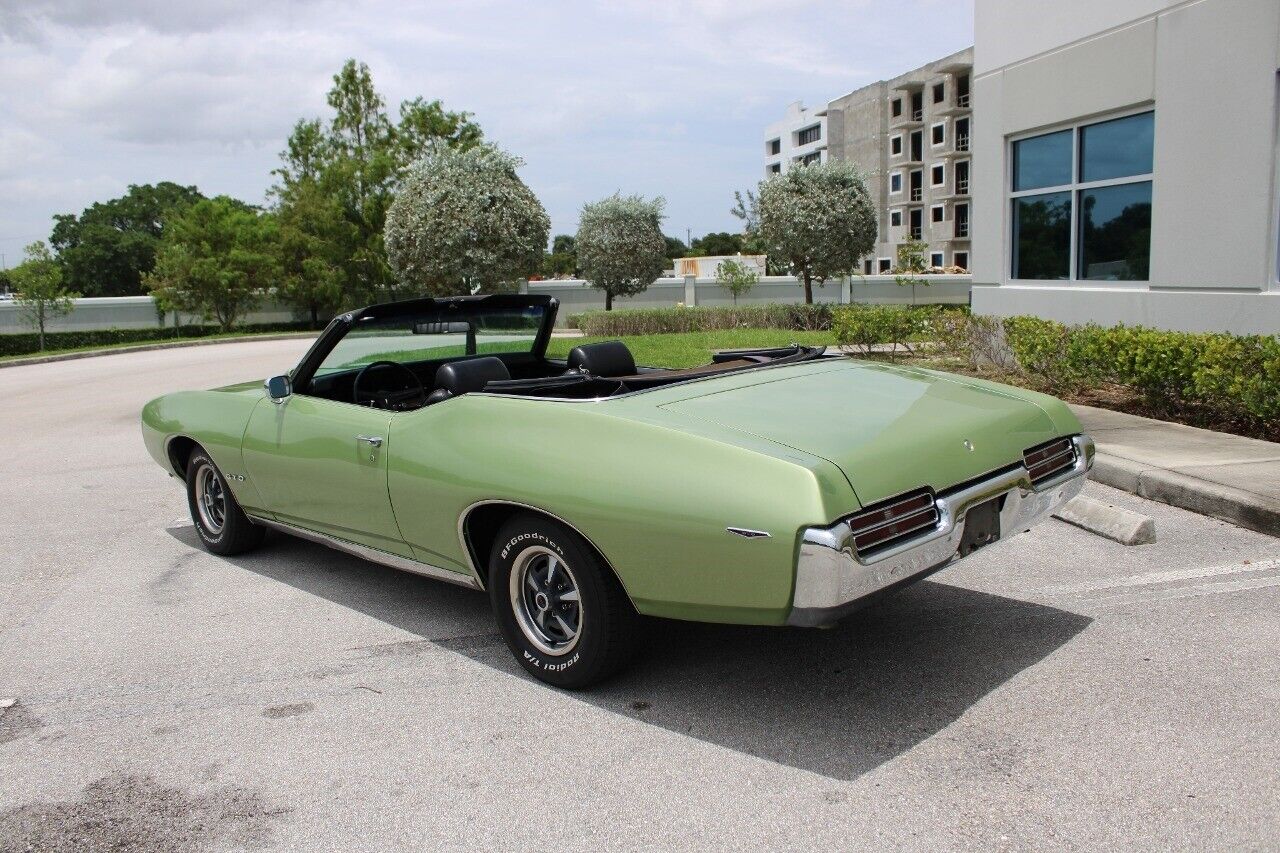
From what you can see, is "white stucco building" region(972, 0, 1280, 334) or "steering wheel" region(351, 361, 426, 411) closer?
"steering wheel" region(351, 361, 426, 411)

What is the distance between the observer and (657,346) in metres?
20.4

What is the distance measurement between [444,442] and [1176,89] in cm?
920

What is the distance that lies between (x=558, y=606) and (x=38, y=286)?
36542 millimetres

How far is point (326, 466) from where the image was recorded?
4695 mm

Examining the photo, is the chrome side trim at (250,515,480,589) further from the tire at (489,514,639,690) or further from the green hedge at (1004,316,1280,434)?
the green hedge at (1004,316,1280,434)

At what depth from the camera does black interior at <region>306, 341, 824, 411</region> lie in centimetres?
434

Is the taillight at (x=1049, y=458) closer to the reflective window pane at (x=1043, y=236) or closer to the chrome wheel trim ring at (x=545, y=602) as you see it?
the chrome wheel trim ring at (x=545, y=602)

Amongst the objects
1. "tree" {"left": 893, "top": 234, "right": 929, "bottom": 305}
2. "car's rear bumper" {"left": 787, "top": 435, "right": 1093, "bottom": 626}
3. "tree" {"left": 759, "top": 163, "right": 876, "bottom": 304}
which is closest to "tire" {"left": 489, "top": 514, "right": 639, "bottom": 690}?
"car's rear bumper" {"left": 787, "top": 435, "right": 1093, "bottom": 626}

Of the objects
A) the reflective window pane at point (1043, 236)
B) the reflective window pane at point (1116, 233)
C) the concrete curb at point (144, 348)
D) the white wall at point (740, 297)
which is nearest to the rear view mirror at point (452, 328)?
the reflective window pane at point (1116, 233)

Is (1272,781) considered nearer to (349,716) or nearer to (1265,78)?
(349,716)

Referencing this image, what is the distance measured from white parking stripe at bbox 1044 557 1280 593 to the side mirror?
3.66 m

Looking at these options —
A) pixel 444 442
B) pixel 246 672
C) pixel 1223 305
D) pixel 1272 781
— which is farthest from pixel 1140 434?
pixel 246 672

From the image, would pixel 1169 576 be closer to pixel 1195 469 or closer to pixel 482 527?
pixel 1195 469

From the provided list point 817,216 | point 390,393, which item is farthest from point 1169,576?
point 817,216
